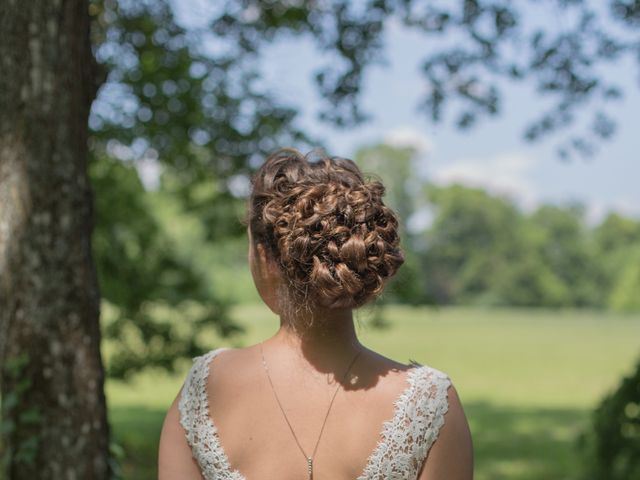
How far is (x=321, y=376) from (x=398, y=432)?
0.75 ft

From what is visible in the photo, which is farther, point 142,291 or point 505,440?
point 505,440

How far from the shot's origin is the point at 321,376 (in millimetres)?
1947

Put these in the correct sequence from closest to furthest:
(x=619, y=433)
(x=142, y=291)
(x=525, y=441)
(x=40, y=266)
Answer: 1. (x=40, y=266)
2. (x=619, y=433)
3. (x=142, y=291)
4. (x=525, y=441)

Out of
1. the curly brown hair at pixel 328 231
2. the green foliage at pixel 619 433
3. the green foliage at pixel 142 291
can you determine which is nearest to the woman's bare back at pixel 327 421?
the curly brown hair at pixel 328 231

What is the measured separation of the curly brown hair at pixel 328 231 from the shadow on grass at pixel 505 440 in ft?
25.1

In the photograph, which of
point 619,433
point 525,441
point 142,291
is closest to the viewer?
point 619,433

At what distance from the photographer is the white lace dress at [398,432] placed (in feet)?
6.31

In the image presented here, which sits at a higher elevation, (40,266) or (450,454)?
(40,266)

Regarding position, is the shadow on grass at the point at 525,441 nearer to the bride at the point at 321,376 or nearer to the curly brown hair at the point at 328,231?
the bride at the point at 321,376

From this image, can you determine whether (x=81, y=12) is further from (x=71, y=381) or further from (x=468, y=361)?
(x=468, y=361)

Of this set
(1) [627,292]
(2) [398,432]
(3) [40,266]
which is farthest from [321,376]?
(1) [627,292]

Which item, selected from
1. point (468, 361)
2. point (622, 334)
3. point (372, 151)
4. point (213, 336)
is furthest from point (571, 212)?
point (213, 336)

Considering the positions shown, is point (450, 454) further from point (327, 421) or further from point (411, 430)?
point (327, 421)

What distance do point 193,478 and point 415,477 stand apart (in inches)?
22.1
